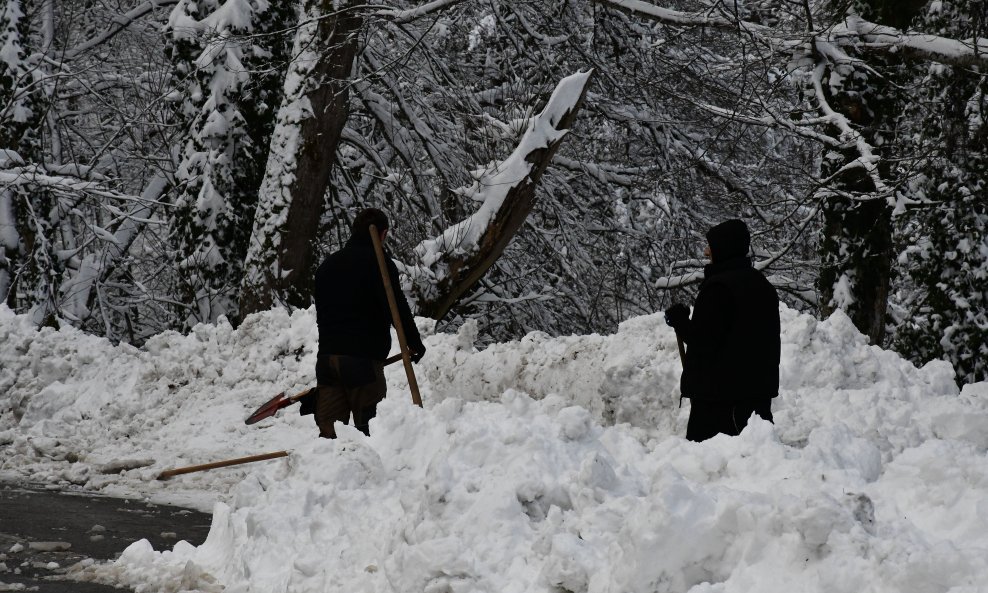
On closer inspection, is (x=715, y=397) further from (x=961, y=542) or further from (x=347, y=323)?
(x=347, y=323)

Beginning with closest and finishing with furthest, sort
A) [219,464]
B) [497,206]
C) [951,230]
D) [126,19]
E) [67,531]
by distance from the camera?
1. [67,531]
2. [219,464]
3. [497,206]
4. [951,230]
5. [126,19]

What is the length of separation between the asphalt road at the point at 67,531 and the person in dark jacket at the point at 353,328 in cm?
107

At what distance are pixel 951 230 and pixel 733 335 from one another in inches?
266

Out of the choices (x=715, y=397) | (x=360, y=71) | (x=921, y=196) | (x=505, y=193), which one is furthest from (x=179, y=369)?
(x=921, y=196)

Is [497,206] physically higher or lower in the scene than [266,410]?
higher

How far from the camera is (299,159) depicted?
10.8 meters

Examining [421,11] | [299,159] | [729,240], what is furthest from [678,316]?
[299,159]

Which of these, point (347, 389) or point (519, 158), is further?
point (519, 158)

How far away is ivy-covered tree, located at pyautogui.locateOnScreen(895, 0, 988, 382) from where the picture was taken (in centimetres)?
1041

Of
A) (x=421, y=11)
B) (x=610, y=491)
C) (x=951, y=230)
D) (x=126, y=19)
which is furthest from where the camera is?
(x=126, y=19)

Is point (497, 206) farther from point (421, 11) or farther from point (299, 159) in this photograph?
point (299, 159)

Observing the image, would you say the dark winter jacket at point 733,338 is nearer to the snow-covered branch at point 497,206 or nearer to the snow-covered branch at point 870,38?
the snow-covered branch at point 870,38

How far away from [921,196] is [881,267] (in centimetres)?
83

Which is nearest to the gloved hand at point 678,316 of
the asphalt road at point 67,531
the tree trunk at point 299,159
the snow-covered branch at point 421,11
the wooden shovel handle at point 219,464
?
the asphalt road at point 67,531
